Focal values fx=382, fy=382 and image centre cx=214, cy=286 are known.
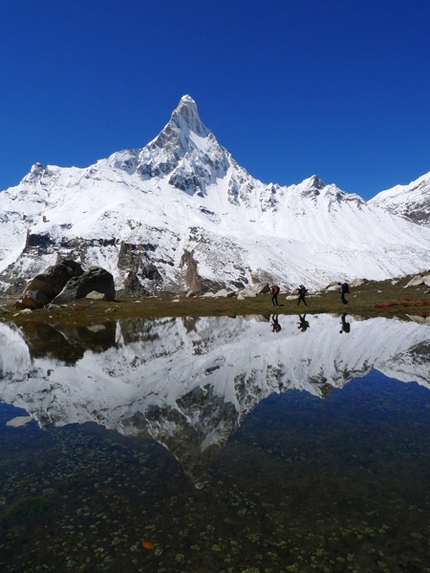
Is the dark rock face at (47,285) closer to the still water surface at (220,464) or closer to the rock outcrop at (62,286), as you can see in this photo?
the rock outcrop at (62,286)

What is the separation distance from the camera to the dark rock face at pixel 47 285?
74.1 meters

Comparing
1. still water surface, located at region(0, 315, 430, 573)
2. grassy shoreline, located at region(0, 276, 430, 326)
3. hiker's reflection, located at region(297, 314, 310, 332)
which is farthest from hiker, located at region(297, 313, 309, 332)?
still water surface, located at region(0, 315, 430, 573)

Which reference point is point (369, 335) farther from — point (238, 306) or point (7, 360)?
point (238, 306)

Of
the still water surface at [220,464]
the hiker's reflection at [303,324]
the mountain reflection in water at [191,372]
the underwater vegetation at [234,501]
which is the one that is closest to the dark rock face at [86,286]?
the mountain reflection in water at [191,372]

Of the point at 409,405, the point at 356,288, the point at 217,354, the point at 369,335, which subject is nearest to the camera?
the point at 409,405

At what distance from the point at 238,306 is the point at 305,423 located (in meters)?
50.6

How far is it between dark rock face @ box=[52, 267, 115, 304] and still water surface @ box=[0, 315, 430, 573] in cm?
5200

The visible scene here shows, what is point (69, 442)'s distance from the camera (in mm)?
14828

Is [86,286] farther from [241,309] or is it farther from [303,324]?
[303,324]

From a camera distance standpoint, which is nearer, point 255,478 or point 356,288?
point 255,478

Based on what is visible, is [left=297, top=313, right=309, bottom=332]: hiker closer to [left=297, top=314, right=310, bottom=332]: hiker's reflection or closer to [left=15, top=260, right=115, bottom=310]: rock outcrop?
[left=297, top=314, right=310, bottom=332]: hiker's reflection

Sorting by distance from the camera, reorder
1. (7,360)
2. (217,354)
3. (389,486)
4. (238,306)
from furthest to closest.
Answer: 1. (238,306)
2. (7,360)
3. (217,354)
4. (389,486)

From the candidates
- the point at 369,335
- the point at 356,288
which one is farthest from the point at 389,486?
the point at 356,288

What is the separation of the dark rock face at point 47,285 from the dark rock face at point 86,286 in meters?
3.85
